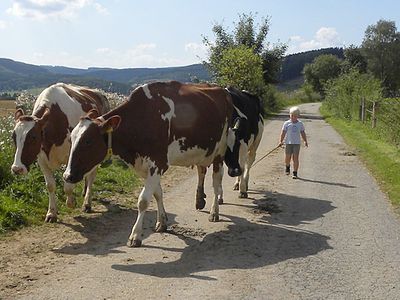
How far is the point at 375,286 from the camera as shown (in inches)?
240

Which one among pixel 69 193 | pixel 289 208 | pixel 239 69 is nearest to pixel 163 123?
pixel 69 193

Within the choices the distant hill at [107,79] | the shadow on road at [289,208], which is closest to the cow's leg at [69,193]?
the distant hill at [107,79]

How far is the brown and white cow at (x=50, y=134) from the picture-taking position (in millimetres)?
8438

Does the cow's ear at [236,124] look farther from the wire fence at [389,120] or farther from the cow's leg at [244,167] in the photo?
the wire fence at [389,120]

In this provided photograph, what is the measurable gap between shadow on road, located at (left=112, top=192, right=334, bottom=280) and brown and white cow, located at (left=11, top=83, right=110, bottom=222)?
2167mm

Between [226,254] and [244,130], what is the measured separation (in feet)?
13.0

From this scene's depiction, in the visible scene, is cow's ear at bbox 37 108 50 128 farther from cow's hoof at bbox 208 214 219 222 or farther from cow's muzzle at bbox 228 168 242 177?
cow's muzzle at bbox 228 168 242 177

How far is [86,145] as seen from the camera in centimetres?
713

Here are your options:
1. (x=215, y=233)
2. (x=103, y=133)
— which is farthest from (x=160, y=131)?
(x=215, y=233)

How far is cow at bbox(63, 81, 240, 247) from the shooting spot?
284 inches

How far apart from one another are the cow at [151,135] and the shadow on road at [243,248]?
34.2 inches

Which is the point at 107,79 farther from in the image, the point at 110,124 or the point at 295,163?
the point at 110,124

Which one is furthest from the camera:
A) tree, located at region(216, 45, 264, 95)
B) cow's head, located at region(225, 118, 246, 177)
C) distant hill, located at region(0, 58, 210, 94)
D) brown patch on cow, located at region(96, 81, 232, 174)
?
tree, located at region(216, 45, 264, 95)

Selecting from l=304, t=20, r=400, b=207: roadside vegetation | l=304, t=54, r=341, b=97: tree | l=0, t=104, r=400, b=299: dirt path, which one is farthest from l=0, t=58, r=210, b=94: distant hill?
l=304, t=54, r=341, b=97: tree
